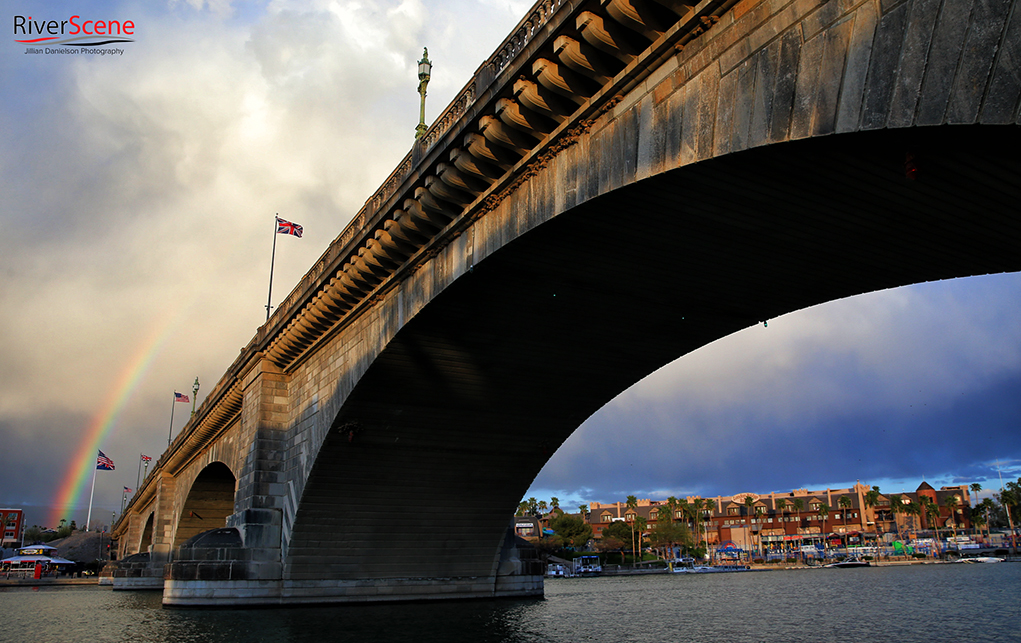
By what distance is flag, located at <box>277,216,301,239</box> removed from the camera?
98.2ft

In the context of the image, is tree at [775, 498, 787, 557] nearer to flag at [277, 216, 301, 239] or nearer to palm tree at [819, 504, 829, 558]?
palm tree at [819, 504, 829, 558]

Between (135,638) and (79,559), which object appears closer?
(135,638)

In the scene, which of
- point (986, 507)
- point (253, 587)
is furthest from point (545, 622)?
point (986, 507)

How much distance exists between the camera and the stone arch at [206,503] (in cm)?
5034

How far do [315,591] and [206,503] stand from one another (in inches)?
1229

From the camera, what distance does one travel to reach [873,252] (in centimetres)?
1253

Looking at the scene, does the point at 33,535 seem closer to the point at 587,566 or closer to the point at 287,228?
the point at 587,566

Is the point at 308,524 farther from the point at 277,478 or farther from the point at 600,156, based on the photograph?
the point at 600,156

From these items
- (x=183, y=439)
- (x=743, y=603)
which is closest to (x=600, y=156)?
(x=743, y=603)

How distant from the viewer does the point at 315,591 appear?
2644 centimetres

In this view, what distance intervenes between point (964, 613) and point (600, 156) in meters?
24.6

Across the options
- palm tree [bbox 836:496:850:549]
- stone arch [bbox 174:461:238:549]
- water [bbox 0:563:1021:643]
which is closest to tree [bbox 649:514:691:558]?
palm tree [bbox 836:496:850:549]

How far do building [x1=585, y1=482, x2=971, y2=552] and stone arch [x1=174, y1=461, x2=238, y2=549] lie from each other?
79.5 metres

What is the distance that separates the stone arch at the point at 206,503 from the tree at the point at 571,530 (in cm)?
6449
